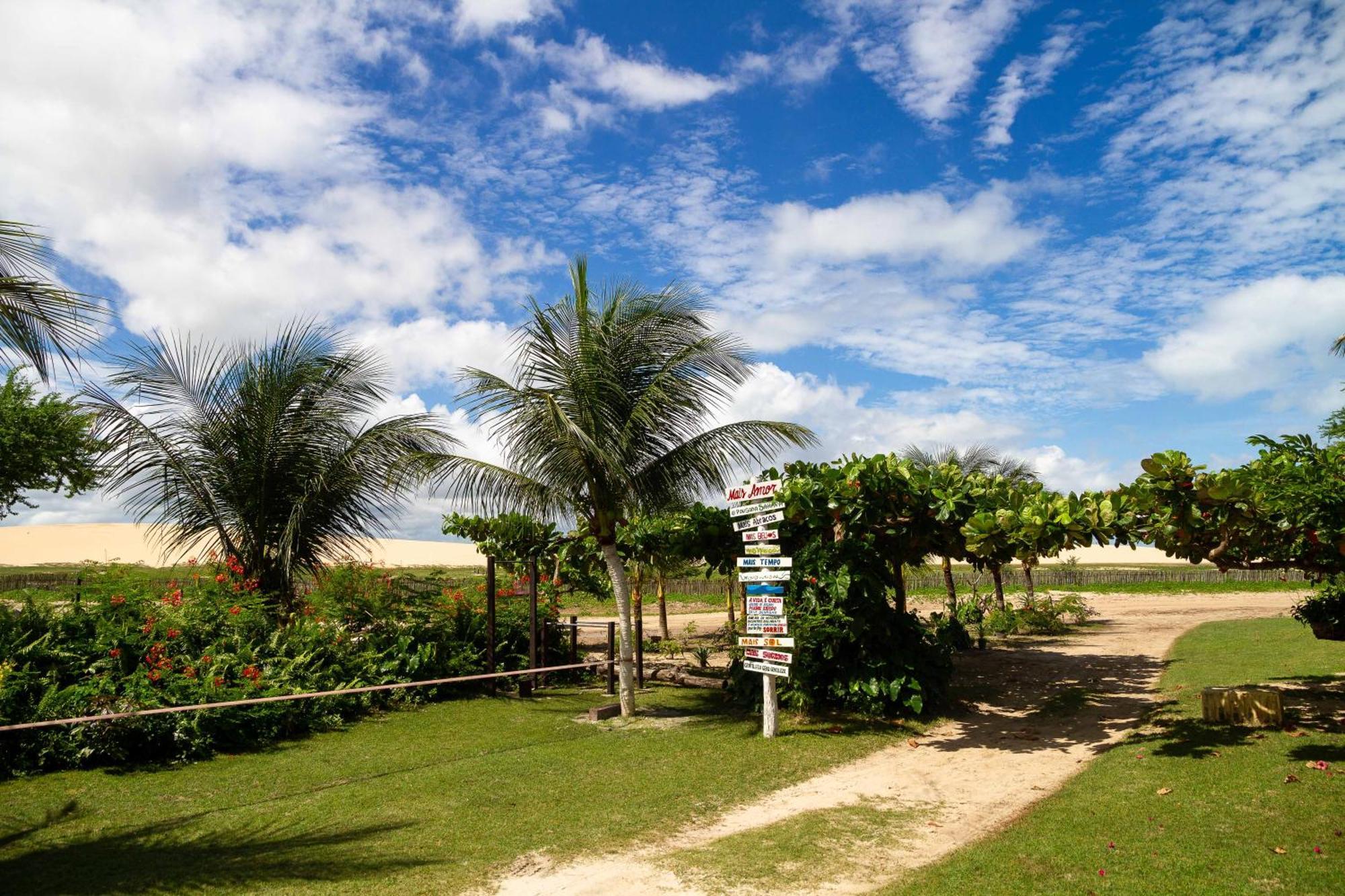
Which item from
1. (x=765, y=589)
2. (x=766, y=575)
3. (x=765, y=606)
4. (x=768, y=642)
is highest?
(x=766, y=575)

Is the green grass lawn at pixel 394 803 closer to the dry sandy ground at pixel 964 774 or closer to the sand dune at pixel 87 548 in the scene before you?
the dry sandy ground at pixel 964 774

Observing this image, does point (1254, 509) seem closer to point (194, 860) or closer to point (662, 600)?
point (194, 860)

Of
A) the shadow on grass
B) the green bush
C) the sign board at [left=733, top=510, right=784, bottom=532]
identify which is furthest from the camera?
the sign board at [left=733, top=510, right=784, bottom=532]

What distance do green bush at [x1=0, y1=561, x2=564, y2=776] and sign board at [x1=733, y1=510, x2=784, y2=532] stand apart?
5.94 metres

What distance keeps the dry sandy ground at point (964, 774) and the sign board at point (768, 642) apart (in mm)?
1545

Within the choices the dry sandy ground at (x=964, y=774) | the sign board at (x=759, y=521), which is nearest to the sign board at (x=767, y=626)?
the sign board at (x=759, y=521)

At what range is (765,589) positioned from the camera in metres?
9.84

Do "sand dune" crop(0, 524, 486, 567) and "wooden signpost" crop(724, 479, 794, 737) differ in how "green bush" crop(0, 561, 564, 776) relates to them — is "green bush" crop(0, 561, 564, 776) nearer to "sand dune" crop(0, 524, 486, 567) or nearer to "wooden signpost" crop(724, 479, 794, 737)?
"wooden signpost" crop(724, 479, 794, 737)

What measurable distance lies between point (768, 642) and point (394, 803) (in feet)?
15.1

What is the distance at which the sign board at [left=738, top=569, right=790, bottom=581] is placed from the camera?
953 centimetres

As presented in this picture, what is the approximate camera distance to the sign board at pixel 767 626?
9.62m

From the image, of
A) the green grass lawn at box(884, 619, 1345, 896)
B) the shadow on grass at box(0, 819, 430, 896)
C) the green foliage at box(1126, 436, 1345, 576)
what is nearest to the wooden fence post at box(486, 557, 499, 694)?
the shadow on grass at box(0, 819, 430, 896)

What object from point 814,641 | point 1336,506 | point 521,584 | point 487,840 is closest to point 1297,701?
point 1336,506

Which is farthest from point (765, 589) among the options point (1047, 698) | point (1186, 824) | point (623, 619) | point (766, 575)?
point (1047, 698)
